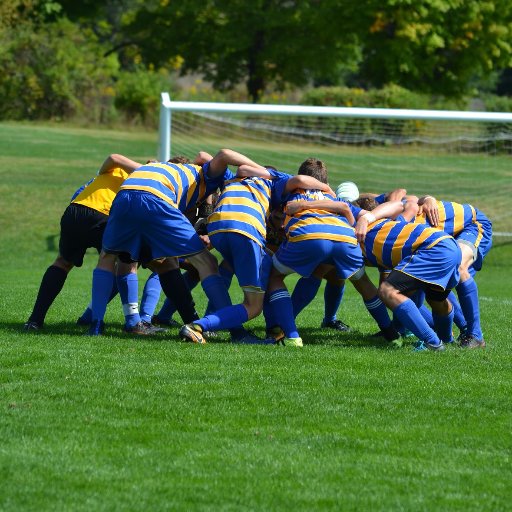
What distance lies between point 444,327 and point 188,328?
2114 mm

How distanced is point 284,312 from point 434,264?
1.19 m

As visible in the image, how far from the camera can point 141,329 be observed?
9.05 m

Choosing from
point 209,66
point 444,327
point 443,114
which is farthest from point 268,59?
point 444,327

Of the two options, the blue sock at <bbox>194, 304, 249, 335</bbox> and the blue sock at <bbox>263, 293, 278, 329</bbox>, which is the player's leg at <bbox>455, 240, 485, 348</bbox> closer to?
the blue sock at <bbox>263, 293, 278, 329</bbox>

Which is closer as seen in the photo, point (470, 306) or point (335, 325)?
point (470, 306)

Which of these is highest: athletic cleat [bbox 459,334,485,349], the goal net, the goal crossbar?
the goal crossbar

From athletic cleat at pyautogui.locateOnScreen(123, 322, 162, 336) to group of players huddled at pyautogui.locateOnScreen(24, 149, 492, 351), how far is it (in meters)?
0.01

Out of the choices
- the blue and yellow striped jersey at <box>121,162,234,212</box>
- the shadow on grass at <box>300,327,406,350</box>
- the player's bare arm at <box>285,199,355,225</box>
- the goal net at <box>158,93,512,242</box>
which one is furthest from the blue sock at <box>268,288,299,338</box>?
the goal net at <box>158,93,512,242</box>

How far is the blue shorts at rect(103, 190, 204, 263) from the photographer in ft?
26.7

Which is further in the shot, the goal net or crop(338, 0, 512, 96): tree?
crop(338, 0, 512, 96): tree

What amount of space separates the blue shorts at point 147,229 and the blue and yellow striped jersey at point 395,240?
1.31m

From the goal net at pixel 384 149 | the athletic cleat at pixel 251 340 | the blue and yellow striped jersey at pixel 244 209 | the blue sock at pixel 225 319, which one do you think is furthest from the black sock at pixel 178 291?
the goal net at pixel 384 149

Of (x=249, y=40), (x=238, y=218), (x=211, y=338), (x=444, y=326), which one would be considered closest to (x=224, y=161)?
(x=238, y=218)

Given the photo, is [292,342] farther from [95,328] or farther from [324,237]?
[95,328]
